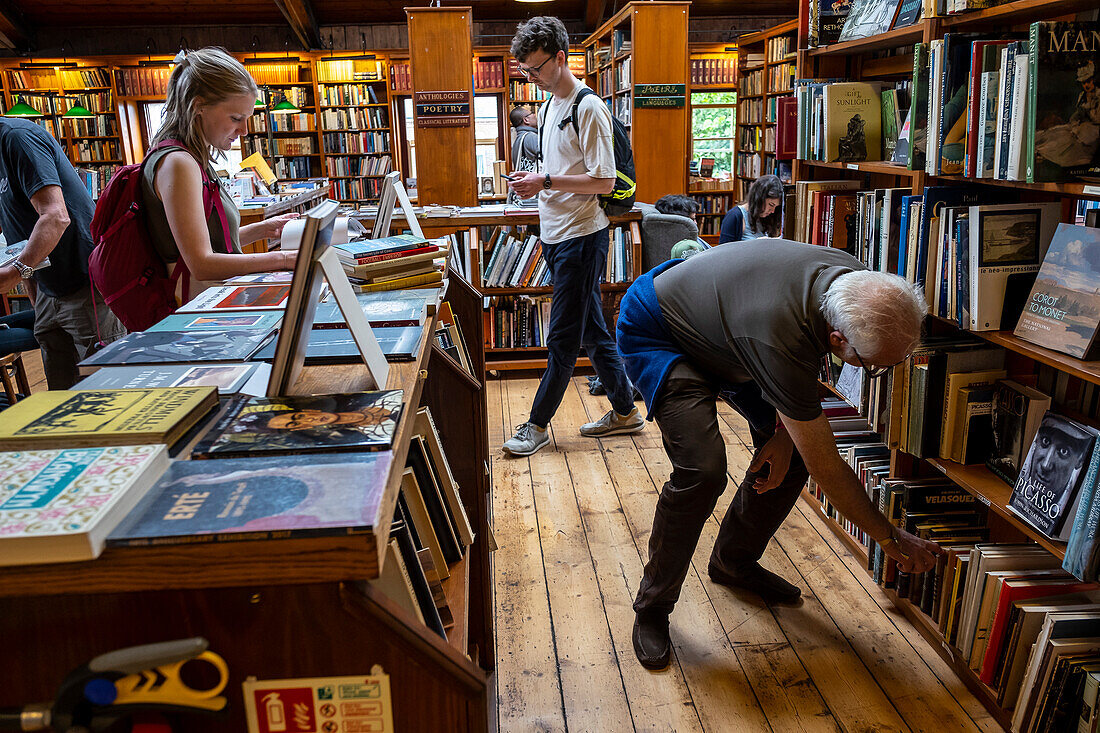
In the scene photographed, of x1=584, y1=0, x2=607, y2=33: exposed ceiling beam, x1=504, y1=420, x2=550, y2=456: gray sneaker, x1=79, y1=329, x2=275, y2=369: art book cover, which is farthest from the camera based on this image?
x1=584, y1=0, x2=607, y2=33: exposed ceiling beam

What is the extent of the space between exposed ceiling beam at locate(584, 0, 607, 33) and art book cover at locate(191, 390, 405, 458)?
8.77m

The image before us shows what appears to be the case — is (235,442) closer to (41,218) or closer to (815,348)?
(815,348)

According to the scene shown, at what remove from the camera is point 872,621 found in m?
2.22

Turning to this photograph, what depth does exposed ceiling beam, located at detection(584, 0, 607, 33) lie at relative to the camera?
884 centimetres

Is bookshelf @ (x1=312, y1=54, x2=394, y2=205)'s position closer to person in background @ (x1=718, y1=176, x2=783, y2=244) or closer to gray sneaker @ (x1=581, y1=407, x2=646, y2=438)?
person in background @ (x1=718, y1=176, x2=783, y2=244)

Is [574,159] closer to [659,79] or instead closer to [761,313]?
[761,313]

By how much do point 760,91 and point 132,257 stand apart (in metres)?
7.74

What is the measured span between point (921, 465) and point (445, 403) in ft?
4.62

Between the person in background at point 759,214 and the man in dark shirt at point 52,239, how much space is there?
9.25 ft

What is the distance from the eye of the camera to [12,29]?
27.7ft

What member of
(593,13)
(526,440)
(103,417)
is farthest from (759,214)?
(593,13)

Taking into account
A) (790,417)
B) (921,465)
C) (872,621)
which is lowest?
(872,621)

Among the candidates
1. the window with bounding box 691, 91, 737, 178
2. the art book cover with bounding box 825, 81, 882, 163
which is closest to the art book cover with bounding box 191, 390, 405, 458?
the art book cover with bounding box 825, 81, 882, 163

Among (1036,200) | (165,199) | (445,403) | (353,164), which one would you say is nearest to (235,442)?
(445,403)
